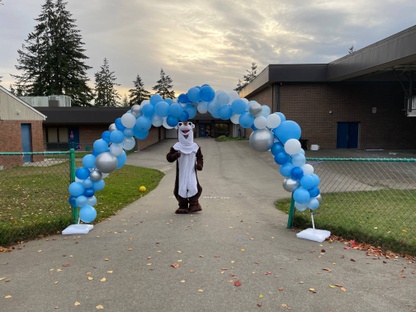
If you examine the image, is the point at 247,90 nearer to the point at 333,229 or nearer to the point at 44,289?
the point at 333,229

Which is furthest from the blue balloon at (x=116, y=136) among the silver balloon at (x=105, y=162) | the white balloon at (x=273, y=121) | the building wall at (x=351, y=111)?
the building wall at (x=351, y=111)

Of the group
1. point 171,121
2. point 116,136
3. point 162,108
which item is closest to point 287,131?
Answer: point 171,121

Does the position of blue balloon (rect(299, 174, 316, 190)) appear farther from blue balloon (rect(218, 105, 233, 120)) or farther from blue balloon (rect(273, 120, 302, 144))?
blue balloon (rect(218, 105, 233, 120))

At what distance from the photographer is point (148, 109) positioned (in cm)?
601

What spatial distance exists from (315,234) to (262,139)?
1.81 m

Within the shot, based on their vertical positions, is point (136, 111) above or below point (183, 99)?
below

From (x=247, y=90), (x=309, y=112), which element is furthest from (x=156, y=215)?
(x=247, y=90)

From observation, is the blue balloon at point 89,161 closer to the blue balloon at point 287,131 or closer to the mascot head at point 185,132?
the mascot head at point 185,132

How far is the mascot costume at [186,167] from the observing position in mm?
7090

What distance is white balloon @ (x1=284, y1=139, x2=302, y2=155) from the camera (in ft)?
17.8

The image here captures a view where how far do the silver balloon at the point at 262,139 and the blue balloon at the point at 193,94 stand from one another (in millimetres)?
1232

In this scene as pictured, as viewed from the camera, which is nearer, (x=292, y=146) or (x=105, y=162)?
(x=292, y=146)

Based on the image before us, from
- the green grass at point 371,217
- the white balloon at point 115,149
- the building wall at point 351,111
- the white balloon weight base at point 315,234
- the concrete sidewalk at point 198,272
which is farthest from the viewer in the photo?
the building wall at point 351,111

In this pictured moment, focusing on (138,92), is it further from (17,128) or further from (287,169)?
(287,169)
